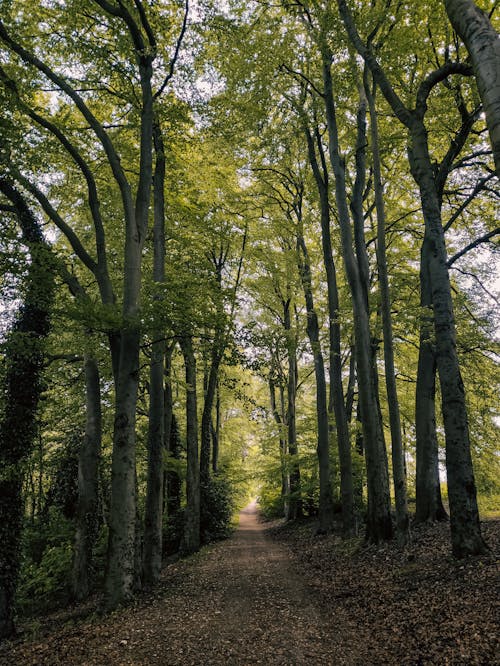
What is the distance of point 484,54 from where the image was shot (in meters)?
3.21

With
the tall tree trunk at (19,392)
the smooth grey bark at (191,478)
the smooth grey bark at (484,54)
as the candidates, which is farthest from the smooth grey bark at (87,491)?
the smooth grey bark at (484,54)

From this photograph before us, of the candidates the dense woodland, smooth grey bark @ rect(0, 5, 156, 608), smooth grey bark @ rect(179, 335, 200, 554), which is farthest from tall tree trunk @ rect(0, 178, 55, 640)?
smooth grey bark @ rect(179, 335, 200, 554)

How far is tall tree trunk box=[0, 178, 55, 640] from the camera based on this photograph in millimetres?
8547

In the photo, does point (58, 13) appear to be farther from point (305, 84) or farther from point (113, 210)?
point (305, 84)

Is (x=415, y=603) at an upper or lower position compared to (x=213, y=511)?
upper

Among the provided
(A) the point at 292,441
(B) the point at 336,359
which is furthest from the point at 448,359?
(A) the point at 292,441

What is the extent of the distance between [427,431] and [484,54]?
10019 millimetres

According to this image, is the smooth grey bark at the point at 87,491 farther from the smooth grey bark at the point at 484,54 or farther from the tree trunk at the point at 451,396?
the smooth grey bark at the point at 484,54

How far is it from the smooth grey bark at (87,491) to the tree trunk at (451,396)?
803cm

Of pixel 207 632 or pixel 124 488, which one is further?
pixel 124 488

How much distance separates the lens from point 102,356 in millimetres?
10930

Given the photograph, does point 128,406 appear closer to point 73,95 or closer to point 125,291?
point 125,291

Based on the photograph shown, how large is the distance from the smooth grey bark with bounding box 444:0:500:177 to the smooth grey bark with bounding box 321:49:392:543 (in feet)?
24.0

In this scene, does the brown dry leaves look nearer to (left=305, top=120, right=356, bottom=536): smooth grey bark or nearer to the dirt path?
the dirt path
